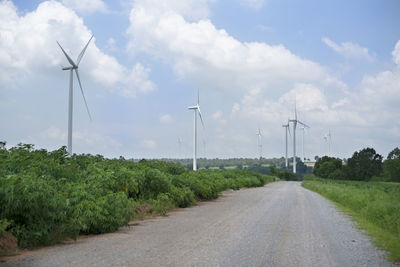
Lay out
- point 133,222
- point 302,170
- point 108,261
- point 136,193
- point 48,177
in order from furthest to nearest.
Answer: point 302,170, point 136,193, point 133,222, point 48,177, point 108,261

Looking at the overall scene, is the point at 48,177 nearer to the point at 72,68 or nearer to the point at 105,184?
the point at 105,184

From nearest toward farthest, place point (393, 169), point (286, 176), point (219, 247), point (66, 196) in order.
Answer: point (219, 247), point (66, 196), point (393, 169), point (286, 176)

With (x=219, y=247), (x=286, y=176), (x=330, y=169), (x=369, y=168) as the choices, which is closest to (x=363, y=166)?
(x=369, y=168)

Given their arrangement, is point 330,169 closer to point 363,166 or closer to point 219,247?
point 363,166

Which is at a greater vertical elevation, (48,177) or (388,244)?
(48,177)

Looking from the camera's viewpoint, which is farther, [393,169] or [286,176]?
[286,176]

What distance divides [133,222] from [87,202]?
13.2 ft

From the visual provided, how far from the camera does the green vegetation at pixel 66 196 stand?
9148 mm

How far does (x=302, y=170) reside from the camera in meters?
188

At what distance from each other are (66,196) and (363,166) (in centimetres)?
11498

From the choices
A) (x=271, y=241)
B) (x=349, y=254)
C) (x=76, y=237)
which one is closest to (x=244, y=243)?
(x=271, y=241)

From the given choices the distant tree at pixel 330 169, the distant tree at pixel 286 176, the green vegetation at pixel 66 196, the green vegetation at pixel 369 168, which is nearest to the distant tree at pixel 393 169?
the green vegetation at pixel 369 168

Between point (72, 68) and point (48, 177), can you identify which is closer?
point (48, 177)

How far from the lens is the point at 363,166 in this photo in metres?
115
